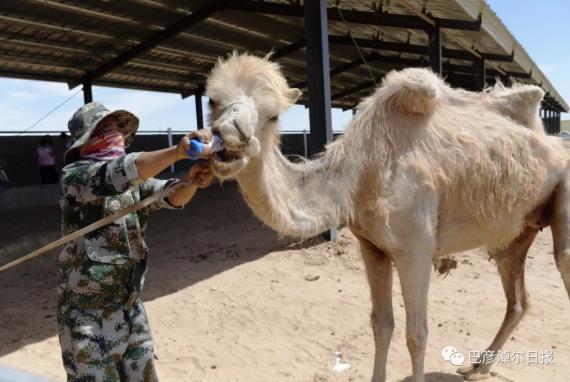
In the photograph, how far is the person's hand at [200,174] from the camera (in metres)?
2.34

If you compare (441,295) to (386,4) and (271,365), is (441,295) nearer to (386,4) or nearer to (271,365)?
(271,365)

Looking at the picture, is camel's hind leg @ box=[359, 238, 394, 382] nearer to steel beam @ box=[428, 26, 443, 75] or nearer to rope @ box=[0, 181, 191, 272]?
rope @ box=[0, 181, 191, 272]

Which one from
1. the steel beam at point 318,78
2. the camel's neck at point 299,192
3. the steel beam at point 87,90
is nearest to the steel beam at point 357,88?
the steel beam at point 87,90

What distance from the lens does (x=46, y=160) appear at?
535 inches

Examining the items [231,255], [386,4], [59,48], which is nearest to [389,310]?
[231,255]

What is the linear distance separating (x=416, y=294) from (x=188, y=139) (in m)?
1.96

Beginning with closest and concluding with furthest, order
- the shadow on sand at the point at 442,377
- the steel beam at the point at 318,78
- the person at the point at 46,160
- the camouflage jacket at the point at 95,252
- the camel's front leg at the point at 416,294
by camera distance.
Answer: the camouflage jacket at the point at 95,252 → the camel's front leg at the point at 416,294 → the shadow on sand at the point at 442,377 → the steel beam at the point at 318,78 → the person at the point at 46,160

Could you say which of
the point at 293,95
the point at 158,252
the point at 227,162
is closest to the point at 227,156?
the point at 227,162

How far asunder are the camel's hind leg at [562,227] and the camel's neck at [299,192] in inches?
74.8

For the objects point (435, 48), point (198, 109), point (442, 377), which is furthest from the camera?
point (198, 109)

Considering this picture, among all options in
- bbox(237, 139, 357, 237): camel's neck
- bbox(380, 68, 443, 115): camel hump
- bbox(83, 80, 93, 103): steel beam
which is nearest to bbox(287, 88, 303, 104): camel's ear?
bbox(237, 139, 357, 237): camel's neck

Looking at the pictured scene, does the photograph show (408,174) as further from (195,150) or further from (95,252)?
(95,252)

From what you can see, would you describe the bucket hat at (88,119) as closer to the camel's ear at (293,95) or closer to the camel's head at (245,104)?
the camel's head at (245,104)

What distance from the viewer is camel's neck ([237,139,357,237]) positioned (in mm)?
2793
